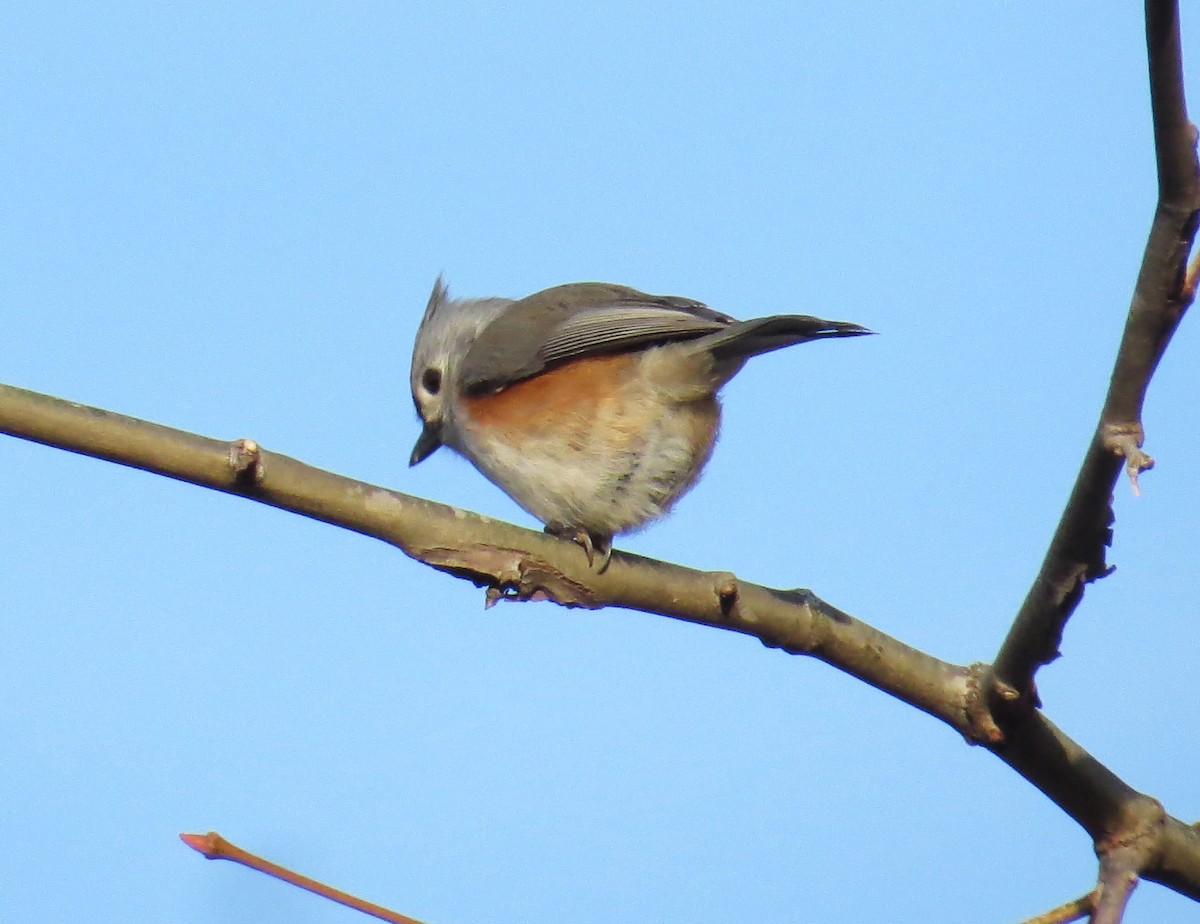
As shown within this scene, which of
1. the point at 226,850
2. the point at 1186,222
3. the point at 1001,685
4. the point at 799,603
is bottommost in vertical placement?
the point at 226,850

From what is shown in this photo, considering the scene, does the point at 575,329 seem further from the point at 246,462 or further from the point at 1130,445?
the point at 1130,445

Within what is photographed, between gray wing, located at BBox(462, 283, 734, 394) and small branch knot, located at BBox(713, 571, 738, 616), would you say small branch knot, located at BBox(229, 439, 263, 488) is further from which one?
gray wing, located at BBox(462, 283, 734, 394)

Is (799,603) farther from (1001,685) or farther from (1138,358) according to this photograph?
(1138,358)

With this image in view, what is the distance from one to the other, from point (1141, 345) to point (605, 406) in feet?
9.32

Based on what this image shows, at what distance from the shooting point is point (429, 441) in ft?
19.8

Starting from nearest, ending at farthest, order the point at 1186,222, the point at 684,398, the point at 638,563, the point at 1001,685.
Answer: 1. the point at 1186,222
2. the point at 1001,685
3. the point at 638,563
4. the point at 684,398

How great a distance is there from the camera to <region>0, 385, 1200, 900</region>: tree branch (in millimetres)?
2469

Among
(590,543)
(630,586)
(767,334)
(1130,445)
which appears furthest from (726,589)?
(767,334)

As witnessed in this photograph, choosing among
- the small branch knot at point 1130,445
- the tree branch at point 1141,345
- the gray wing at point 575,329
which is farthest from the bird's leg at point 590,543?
the small branch knot at point 1130,445

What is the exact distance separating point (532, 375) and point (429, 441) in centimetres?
106

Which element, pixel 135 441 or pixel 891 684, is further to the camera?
pixel 891 684

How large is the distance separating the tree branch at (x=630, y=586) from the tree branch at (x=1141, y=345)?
367 millimetres

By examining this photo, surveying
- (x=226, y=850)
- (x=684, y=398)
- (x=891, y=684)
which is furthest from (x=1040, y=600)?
(x=684, y=398)

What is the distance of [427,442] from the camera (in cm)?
606
